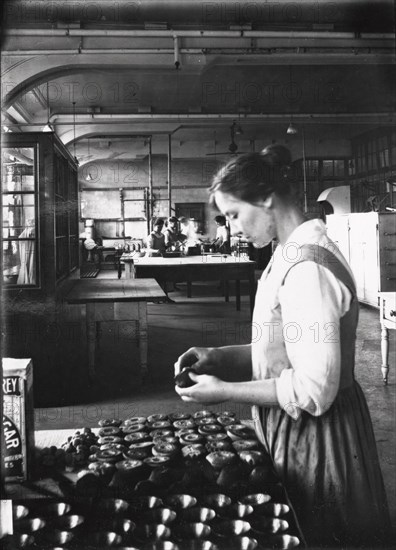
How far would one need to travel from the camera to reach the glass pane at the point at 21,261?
3.55 meters

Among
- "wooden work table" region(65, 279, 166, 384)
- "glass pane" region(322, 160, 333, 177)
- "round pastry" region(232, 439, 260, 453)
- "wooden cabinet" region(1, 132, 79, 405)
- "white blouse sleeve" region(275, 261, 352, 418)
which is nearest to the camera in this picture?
"white blouse sleeve" region(275, 261, 352, 418)

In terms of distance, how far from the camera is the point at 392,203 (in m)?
8.50

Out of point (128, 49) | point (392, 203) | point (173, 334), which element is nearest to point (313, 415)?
point (173, 334)

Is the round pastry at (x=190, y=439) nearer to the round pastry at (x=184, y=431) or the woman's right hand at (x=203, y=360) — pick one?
the round pastry at (x=184, y=431)

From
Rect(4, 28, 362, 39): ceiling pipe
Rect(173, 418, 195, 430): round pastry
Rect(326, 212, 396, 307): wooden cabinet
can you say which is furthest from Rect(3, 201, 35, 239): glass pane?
Rect(326, 212, 396, 307): wooden cabinet

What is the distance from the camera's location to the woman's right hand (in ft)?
5.43

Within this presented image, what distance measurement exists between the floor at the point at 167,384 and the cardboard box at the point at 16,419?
1533mm

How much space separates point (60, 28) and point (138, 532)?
606 centimetres

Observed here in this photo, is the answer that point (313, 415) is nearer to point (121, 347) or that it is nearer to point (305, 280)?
point (305, 280)

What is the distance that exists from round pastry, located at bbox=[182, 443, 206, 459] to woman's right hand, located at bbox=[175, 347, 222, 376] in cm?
21

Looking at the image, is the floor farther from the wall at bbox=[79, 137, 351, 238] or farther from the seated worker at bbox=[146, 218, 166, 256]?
the wall at bbox=[79, 137, 351, 238]

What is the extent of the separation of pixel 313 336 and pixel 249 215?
1.23ft

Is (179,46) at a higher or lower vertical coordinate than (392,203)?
higher

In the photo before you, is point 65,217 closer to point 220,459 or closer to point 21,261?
point 21,261
